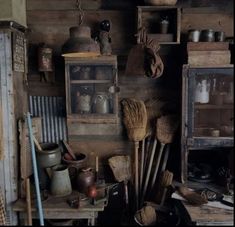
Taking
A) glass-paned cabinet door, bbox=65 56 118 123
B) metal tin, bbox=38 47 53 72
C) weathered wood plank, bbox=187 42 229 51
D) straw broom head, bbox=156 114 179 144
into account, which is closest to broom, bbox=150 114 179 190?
straw broom head, bbox=156 114 179 144

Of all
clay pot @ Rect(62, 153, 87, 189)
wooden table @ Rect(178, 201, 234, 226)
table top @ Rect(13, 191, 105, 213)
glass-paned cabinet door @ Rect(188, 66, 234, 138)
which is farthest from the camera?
clay pot @ Rect(62, 153, 87, 189)

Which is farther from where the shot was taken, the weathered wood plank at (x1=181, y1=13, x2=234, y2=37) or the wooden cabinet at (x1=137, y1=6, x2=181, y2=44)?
the weathered wood plank at (x1=181, y1=13, x2=234, y2=37)

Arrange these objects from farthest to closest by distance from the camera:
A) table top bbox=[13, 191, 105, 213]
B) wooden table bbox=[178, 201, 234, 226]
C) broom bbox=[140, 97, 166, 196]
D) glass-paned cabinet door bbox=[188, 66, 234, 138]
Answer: broom bbox=[140, 97, 166, 196] < glass-paned cabinet door bbox=[188, 66, 234, 138] < table top bbox=[13, 191, 105, 213] < wooden table bbox=[178, 201, 234, 226]

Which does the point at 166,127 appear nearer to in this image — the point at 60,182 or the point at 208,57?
the point at 208,57

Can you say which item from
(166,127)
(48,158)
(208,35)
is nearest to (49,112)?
(48,158)

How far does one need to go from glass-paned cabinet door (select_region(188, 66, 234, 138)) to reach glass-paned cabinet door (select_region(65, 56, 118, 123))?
601mm

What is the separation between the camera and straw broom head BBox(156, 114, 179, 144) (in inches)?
104

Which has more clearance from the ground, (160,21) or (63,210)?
(160,21)

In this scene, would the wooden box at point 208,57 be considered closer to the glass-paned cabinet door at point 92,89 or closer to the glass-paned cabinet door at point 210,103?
the glass-paned cabinet door at point 210,103

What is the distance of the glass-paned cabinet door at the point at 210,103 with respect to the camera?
238cm

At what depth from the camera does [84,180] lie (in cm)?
249

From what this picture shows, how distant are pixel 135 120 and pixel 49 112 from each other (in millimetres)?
734

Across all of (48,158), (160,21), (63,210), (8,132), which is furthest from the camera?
(160,21)

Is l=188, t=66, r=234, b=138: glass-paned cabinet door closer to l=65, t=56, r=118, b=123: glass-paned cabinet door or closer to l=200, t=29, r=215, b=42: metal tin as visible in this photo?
l=200, t=29, r=215, b=42: metal tin
